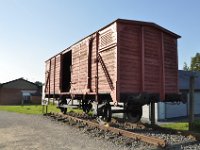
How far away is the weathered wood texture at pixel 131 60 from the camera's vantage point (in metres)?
10.5

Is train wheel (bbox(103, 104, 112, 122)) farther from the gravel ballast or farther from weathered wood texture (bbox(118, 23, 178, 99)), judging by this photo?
weathered wood texture (bbox(118, 23, 178, 99))

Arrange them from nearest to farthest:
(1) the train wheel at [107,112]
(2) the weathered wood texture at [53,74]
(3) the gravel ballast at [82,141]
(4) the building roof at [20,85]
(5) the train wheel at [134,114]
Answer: (3) the gravel ballast at [82,141] < (1) the train wheel at [107,112] < (5) the train wheel at [134,114] < (2) the weathered wood texture at [53,74] < (4) the building roof at [20,85]

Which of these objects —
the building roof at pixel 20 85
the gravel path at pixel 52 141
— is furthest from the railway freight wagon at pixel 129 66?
the building roof at pixel 20 85

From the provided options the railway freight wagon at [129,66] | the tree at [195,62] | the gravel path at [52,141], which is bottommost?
the gravel path at [52,141]

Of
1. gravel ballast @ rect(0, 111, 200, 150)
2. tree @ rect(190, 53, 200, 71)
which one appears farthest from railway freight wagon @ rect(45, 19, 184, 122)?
tree @ rect(190, 53, 200, 71)

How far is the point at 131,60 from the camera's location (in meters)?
10.8

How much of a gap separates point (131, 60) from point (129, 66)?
0.29 meters

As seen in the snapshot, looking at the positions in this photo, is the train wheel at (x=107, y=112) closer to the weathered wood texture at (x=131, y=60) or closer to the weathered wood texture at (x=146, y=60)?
the weathered wood texture at (x=131, y=60)

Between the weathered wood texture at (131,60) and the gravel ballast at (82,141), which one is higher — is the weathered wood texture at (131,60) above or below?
above

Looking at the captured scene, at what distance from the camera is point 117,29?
34.2 feet

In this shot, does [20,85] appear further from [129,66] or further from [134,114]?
[129,66]

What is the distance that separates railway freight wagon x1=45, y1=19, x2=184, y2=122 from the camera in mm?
10477

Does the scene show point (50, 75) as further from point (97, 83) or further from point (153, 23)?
point (153, 23)

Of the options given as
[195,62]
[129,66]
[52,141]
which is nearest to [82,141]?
[52,141]
